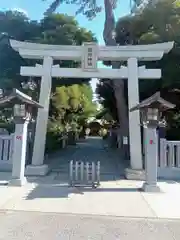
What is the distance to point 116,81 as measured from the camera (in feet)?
36.0

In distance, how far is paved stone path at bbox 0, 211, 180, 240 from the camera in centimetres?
393

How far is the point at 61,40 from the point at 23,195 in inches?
358

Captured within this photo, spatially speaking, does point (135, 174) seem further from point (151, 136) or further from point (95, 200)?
point (95, 200)

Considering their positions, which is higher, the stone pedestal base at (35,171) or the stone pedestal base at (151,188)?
the stone pedestal base at (35,171)

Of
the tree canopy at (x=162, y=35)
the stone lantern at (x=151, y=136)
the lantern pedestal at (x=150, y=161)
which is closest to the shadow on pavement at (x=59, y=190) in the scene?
the lantern pedestal at (x=150, y=161)

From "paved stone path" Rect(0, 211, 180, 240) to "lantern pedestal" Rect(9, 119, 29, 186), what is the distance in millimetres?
2432

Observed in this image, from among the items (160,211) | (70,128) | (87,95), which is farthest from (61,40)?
(87,95)

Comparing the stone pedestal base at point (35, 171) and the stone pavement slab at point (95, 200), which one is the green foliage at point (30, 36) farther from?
the stone pavement slab at point (95, 200)

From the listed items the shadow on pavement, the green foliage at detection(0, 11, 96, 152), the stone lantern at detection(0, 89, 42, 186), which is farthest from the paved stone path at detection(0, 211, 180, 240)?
the green foliage at detection(0, 11, 96, 152)

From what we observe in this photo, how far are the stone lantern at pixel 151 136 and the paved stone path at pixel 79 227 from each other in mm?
2392

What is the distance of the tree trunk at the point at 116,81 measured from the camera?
1098 centimetres

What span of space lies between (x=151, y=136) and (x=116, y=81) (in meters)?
4.31

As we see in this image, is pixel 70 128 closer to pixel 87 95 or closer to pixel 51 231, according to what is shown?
pixel 87 95

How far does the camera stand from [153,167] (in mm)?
7188
